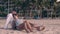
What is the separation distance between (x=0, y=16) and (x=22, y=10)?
2.21m

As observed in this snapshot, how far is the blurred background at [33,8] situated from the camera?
20864mm

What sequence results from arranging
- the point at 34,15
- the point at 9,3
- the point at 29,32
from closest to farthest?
the point at 29,32
the point at 34,15
the point at 9,3

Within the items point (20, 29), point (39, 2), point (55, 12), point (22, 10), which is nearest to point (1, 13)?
point (22, 10)

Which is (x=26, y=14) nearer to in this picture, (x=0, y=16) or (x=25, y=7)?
(x=25, y=7)

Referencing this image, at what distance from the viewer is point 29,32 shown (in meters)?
8.44

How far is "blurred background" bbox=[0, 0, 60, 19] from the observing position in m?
20.9

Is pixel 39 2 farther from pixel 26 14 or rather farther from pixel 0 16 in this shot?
pixel 0 16

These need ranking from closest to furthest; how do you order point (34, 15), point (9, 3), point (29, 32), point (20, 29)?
point (29, 32) < point (20, 29) < point (34, 15) < point (9, 3)

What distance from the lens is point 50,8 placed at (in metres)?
21.8

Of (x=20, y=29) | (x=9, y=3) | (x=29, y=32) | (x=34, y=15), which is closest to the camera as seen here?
(x=29, y=32)

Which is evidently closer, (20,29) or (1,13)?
(20,29)

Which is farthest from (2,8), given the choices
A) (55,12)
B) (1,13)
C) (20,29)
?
(20,29)

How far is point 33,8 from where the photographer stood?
2134 cm

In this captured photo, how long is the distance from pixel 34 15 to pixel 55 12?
2123 mm
